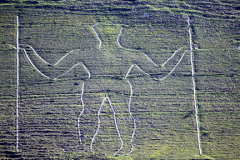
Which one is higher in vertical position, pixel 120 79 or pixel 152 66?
pixel 152 66

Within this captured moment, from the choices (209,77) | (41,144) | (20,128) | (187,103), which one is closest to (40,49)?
(20,128)

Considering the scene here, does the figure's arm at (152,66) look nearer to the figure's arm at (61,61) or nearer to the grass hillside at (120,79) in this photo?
the grass hillside at (120,79)

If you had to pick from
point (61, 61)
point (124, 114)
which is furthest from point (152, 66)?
point (61, 61)

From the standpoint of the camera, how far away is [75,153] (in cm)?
658

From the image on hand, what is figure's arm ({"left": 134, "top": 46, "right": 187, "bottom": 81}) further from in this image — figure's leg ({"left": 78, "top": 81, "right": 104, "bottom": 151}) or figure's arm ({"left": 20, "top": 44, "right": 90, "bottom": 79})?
figure's arm ({"left": 20, "top": 44, "right": 90, "bottom": 79})

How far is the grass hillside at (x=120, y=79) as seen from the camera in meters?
6.65

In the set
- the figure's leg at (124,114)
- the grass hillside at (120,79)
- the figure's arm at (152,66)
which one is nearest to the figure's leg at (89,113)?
the grass hillside at (120,79)

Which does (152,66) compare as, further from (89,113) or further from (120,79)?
(89,113)

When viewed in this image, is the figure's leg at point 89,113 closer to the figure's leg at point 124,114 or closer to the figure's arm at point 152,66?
the figure's leg at point 124,114

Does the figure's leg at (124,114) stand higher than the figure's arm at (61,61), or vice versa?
the figure's arm at (61,61)

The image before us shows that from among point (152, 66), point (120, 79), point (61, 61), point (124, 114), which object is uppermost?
point (61, 61)

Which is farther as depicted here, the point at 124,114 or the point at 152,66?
the point at 152,66

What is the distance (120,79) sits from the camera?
6.94 metres

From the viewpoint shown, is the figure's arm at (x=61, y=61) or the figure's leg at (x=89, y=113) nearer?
the figure's leg at (x=89, y=113)
